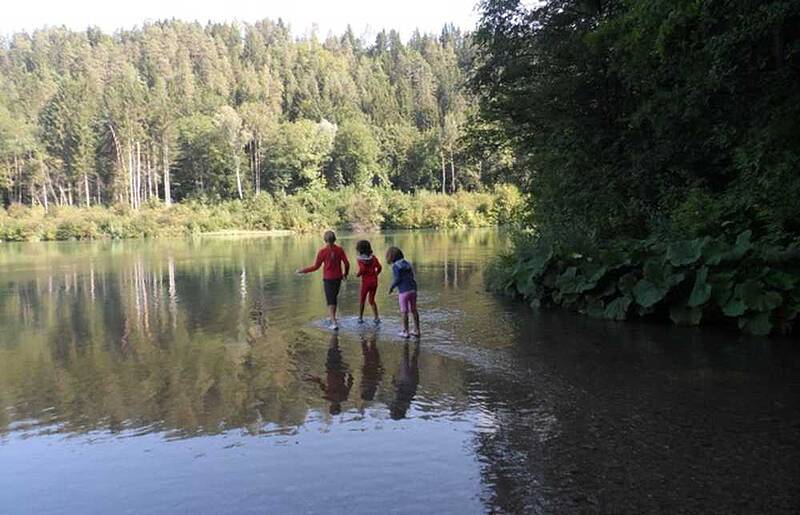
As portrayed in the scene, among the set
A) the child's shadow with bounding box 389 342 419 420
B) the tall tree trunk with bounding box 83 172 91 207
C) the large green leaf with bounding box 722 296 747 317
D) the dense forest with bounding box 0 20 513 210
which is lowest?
the child's shadow with bounding box 389 342 419 420

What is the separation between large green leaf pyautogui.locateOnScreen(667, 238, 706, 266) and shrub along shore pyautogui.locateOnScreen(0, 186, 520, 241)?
51121 mm

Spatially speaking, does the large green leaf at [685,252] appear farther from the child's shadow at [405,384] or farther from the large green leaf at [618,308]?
the child's shadow at [405,384]

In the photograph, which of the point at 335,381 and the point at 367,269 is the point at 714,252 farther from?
the point at 335,381

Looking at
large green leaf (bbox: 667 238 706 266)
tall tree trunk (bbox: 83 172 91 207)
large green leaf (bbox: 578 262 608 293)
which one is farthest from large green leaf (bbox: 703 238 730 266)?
tall tree trunk (bbox: 83 172 91 207)

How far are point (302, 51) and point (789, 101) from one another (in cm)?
15818

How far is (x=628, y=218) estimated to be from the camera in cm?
1466

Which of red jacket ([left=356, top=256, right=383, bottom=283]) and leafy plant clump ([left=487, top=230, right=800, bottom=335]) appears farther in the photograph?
red jacket ([left=356, top=256, right=383, bottom=283])

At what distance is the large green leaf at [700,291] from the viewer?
Answer: 9578 mm

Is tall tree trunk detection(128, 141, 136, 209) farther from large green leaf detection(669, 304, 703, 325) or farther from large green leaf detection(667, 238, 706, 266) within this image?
large green leaf detection(669, 304, 703, 325)

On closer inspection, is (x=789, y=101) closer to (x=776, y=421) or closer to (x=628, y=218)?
(x=628, y=218)

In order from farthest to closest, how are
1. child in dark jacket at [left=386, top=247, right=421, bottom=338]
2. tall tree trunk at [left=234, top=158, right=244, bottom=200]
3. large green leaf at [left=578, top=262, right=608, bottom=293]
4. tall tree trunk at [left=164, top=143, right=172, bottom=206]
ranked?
tall tree trunk at [left=234, top=158, right=244, bottom=200]
tall tree trunk at [left=164, top=143, right=172, bottom=206]
large green leaf at [left=578, top=262, right=608, bottom=293]
child in dark jacket at [left=386, top=247, right=421, bottom=338]

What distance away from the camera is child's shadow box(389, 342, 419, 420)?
6346 mm

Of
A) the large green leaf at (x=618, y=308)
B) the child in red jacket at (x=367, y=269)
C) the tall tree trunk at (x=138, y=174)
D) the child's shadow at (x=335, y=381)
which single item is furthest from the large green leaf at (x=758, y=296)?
the tall tree trunk at (x=138, y=174)

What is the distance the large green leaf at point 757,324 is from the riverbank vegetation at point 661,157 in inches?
0.7
